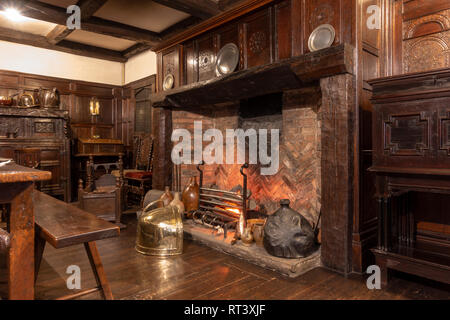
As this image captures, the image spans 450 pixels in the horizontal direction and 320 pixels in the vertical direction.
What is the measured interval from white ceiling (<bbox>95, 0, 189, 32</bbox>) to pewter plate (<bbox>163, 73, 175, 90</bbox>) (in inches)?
47.1

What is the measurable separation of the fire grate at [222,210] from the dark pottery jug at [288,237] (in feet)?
1.64

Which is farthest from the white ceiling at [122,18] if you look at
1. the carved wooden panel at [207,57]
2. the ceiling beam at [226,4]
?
the carved wooden panel at [207,57]

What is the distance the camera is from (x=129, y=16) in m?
5.33

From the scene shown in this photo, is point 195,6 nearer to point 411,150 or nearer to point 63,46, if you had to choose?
point 411,150

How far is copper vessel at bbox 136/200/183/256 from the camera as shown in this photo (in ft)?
10.6

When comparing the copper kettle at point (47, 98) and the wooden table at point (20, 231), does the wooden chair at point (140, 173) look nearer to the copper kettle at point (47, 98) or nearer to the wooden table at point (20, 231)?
the copper kettle at point (47, 98)

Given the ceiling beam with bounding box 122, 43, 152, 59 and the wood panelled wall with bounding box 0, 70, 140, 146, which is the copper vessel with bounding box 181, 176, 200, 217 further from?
the ceiling beam with bounding box 122, 43, 152, 59

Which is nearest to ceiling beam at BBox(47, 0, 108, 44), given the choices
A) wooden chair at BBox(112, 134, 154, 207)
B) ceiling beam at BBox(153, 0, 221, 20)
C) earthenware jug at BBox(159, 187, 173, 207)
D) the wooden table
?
ceiling beam at BBox(153, 0, 221, 20)

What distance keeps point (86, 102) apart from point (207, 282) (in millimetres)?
6207

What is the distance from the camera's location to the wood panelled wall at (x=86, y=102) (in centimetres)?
655

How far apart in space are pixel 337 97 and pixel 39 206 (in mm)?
2666

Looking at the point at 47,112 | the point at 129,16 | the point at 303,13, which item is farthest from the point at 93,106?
the point at 303,13

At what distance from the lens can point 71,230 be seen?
190 cm
